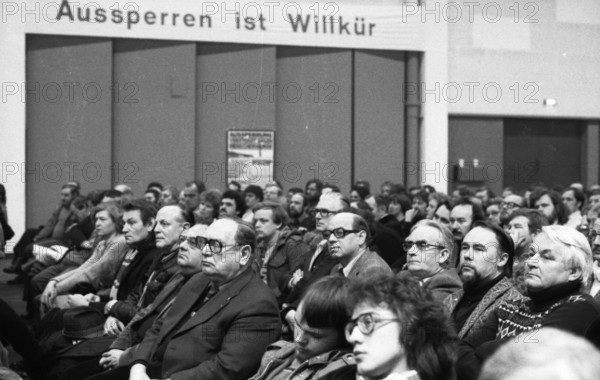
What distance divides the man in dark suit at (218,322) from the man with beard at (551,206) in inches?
170

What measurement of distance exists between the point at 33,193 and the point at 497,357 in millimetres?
13626

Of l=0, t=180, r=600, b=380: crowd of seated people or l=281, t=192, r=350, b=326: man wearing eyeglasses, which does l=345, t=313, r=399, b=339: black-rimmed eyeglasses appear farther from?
l=281, t=192, r=350, b=326: man wearing eyeglasses

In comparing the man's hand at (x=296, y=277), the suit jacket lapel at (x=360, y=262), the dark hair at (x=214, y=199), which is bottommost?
the man's hand at (x=296, y=277)

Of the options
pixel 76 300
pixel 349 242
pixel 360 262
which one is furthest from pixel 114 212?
pixel 360 262

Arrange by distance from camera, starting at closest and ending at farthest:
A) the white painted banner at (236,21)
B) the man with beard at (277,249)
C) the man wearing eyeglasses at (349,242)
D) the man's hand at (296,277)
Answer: the man wearing eyeglasses at (349,242) → the man's hand at (296,277) → the man with beard at (277,249) → the white painted banner at (236,21)

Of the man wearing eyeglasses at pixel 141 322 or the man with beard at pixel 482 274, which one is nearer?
the man with beard at pixel 482 274

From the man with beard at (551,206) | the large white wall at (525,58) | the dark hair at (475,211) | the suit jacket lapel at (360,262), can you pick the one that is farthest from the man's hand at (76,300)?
the large white wall at (525,58)

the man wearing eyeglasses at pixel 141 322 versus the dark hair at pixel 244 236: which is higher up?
the dark hair at pixel 244 236

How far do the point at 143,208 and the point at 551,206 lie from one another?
160 inches

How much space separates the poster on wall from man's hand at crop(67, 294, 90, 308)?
8.28m

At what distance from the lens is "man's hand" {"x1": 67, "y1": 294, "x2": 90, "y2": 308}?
6.58m

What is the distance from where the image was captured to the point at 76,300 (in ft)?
21.8

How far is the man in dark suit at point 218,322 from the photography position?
14.0 ft

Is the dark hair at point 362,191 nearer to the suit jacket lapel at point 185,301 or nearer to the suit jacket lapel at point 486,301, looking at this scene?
the suit jacket lapel at point 185,301
